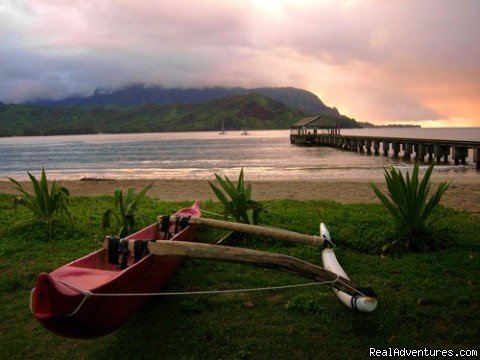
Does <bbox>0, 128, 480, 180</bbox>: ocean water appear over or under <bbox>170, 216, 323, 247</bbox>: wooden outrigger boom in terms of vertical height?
under

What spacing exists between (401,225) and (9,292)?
5300 millimetres

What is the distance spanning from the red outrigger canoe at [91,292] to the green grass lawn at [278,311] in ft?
1.26

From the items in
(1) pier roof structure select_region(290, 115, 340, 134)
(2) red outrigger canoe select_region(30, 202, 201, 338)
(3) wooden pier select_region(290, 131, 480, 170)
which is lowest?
(2) red outrigger canoe select_region(30, 202, 201, 338)

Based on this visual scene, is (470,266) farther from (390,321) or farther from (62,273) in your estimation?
(62,273)

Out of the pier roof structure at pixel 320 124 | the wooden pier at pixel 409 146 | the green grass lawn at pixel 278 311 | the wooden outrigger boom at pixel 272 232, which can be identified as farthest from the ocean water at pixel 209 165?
the wooden outrigger boom at pixel 272 232

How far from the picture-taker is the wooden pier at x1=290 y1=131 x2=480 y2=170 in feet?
91.3

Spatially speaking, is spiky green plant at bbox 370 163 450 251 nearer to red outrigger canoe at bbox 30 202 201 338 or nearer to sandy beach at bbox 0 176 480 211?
red outrigger canoe at bbox 30 202 201 338

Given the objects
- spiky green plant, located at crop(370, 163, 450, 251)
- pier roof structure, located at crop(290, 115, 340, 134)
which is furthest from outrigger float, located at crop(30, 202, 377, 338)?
pier roof structure, located at crop(290, 115, 340, 134)

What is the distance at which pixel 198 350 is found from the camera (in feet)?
11.6

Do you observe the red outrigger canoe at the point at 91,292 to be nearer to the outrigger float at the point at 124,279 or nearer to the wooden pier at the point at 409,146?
the outrigger float at the point at 124,279

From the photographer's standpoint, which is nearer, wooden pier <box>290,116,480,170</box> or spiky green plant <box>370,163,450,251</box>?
spiky green plant <box>370,163,450,251</box>

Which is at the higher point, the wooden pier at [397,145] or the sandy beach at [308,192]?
the wooden pier at [397,145]

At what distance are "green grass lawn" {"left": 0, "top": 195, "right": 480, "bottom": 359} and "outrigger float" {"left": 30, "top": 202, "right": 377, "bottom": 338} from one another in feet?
0.90

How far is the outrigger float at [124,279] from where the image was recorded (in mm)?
2894
